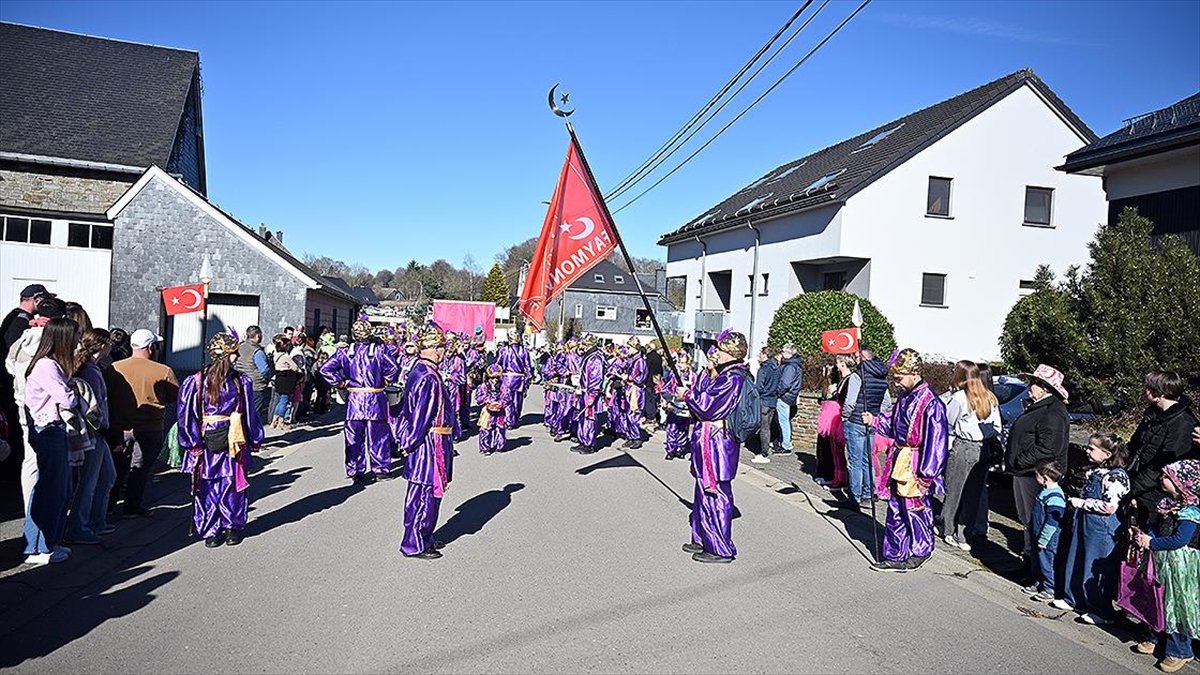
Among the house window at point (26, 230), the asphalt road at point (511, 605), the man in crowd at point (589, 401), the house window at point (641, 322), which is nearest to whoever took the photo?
the asphalt road at point (511, 605)

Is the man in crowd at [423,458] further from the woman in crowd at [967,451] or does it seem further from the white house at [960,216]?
the white house at [960,216]

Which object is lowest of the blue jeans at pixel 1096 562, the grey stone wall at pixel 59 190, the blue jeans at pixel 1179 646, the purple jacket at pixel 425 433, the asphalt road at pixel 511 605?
the asphalt road at pixel 511 605

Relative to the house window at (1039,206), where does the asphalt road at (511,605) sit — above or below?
below

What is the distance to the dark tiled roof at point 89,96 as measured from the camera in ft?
82.3

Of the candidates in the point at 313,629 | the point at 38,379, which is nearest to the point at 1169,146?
the point at 313,629

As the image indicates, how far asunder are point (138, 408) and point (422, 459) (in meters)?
2.73

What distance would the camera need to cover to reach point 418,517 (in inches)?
277

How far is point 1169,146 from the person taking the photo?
1284cm

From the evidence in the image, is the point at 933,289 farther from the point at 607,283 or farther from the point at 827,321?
the point at 607,283

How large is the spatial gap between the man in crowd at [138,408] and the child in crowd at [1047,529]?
24.3ft

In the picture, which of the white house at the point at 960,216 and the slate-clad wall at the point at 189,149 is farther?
the slate-clad wall at the point at 189,149

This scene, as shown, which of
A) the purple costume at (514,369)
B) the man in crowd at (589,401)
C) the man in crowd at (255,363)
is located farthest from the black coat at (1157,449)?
the man in crowd at (255,363)

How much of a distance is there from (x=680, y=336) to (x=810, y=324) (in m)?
19.9

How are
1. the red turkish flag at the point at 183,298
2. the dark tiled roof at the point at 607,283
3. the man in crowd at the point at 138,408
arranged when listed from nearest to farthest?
the man in crowd at the point at 138,408
the red turkish flag at the point at 183,298
the dark tiled roof at the point at 607,283
